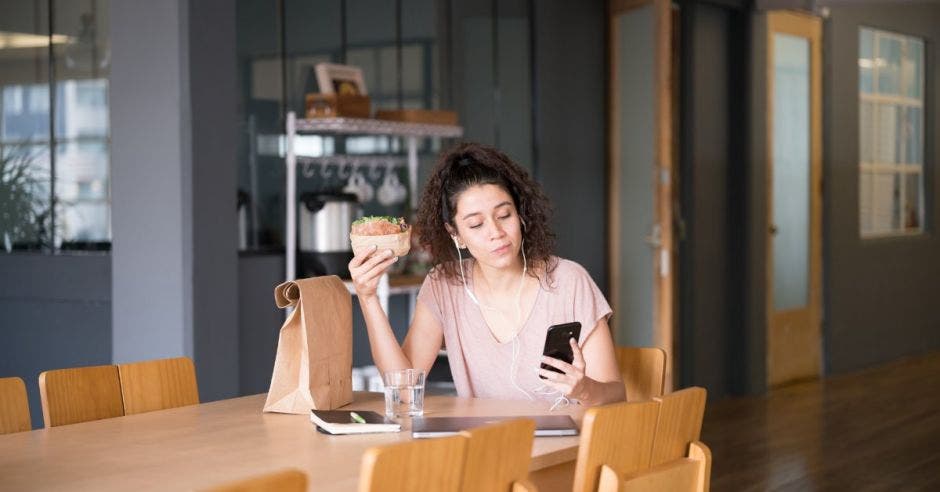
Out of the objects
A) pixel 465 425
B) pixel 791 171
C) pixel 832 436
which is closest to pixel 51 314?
pixel 465 425

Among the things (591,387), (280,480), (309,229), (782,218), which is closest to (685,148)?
(782,218)

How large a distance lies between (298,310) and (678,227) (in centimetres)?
439

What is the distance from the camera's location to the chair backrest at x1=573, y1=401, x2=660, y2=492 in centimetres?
200

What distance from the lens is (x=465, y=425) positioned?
237 centimetres

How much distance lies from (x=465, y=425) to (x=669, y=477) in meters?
0.43

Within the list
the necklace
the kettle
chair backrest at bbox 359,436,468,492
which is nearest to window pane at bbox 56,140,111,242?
the kettle

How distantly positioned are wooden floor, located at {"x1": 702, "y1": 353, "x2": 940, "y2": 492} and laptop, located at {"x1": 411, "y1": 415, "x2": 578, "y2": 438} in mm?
2654

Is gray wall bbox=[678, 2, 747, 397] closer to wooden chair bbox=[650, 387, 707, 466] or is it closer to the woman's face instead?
the woman's face

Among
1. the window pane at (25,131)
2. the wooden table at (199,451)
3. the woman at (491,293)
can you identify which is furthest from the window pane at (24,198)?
the wooden table at (199,451)

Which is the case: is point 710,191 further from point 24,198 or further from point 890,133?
point 24,198

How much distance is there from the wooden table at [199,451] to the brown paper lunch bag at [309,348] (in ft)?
0.16

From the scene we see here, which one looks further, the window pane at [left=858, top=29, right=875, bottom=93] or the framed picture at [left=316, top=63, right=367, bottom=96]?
the window pane at [left=858, top=29, right=875, bottom=93]

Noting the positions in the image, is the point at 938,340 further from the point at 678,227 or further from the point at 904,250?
the point at 678,227

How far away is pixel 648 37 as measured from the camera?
248 inches
